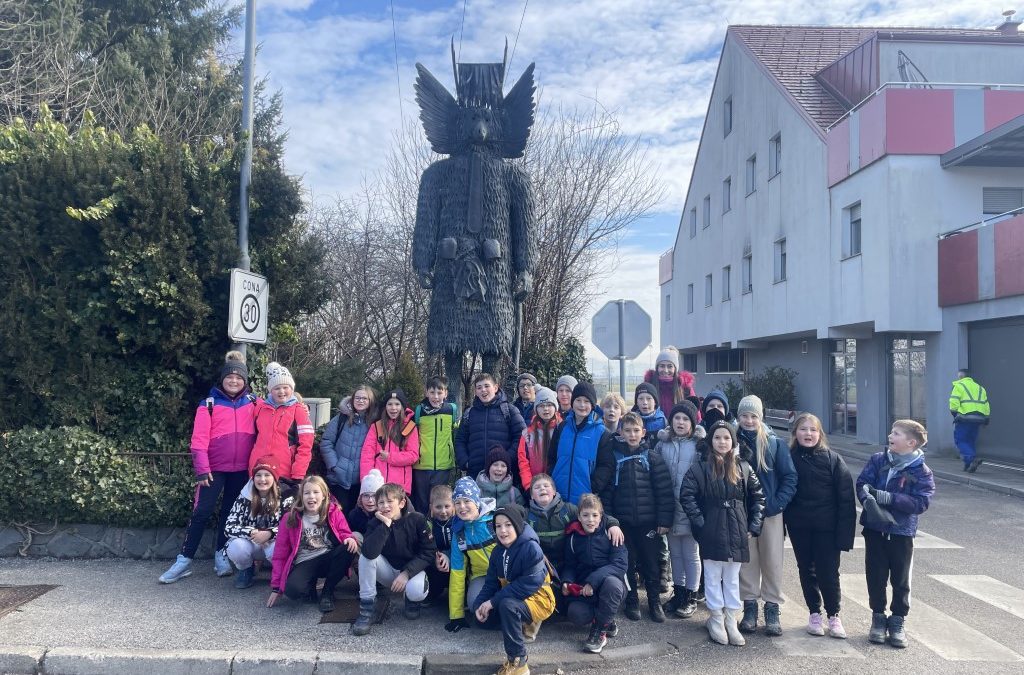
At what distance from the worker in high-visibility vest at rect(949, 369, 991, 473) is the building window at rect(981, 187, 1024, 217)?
15.7ft

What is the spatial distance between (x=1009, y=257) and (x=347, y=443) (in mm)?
12661

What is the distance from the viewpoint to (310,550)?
5059 millimetres

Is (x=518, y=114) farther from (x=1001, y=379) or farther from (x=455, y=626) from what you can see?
(x=1001, y=379)

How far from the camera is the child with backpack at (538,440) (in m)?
5.37

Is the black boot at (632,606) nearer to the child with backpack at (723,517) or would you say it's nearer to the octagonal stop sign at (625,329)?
the child with backpack at (723,517)

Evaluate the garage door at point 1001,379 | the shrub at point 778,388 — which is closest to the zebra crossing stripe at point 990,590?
the garage door at point 1001,379

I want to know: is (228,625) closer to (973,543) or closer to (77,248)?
(77,248)

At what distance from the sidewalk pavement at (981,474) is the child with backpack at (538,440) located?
799cm

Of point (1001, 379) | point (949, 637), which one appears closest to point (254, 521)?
point (949, 637)

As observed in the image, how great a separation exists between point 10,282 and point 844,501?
7.32 metres

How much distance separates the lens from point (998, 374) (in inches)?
515

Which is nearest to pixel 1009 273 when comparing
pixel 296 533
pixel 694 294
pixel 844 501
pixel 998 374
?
pixel 998 374

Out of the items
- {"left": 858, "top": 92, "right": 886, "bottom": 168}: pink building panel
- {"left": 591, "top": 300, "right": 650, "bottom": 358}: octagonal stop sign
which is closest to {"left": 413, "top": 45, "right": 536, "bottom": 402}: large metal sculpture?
{"left": 591, "top": 300, "right": 650, "bottom": 358}: octagonal stop sign

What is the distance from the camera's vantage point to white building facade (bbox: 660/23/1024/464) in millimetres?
13523
